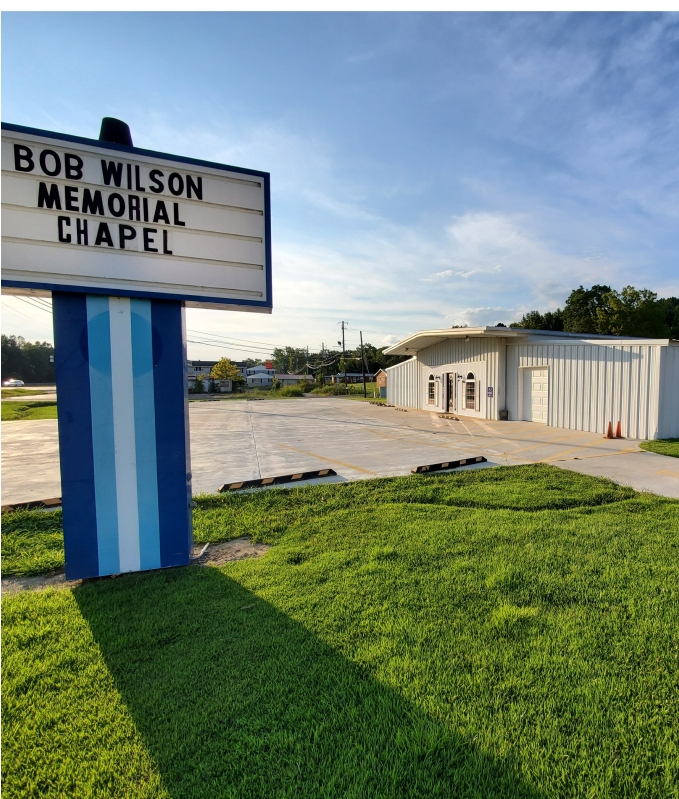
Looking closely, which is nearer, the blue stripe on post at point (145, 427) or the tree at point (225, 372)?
the blue stripe on post at point (145, 427)

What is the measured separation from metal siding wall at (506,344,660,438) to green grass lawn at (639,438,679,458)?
0.51 metres

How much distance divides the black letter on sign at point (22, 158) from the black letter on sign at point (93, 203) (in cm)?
39

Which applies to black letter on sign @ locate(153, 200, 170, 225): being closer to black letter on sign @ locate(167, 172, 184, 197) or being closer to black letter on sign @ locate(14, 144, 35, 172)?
black letter on sign @ locate(167, 172, 184, 197)

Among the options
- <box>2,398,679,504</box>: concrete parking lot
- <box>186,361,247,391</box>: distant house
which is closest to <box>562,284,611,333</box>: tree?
<box>2,398,679,504</box>: concrete parking lot

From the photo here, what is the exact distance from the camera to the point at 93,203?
3.57 meters

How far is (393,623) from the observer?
3096 mm

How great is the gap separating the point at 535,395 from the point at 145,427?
16.5m

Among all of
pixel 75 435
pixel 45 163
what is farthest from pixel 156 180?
→ pixel 75 435

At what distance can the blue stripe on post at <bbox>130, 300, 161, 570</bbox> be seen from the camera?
12.7ft

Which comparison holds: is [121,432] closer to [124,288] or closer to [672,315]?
[124,288]

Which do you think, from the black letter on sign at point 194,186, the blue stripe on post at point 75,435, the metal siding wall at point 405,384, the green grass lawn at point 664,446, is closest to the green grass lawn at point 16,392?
the blue stripe on post at point 75,435

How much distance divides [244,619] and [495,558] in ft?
8.31

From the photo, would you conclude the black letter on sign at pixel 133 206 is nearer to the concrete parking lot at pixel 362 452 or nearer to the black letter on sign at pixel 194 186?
the black letter on sign at pixel 194 186

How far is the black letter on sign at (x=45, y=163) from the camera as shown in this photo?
339 centimetres
